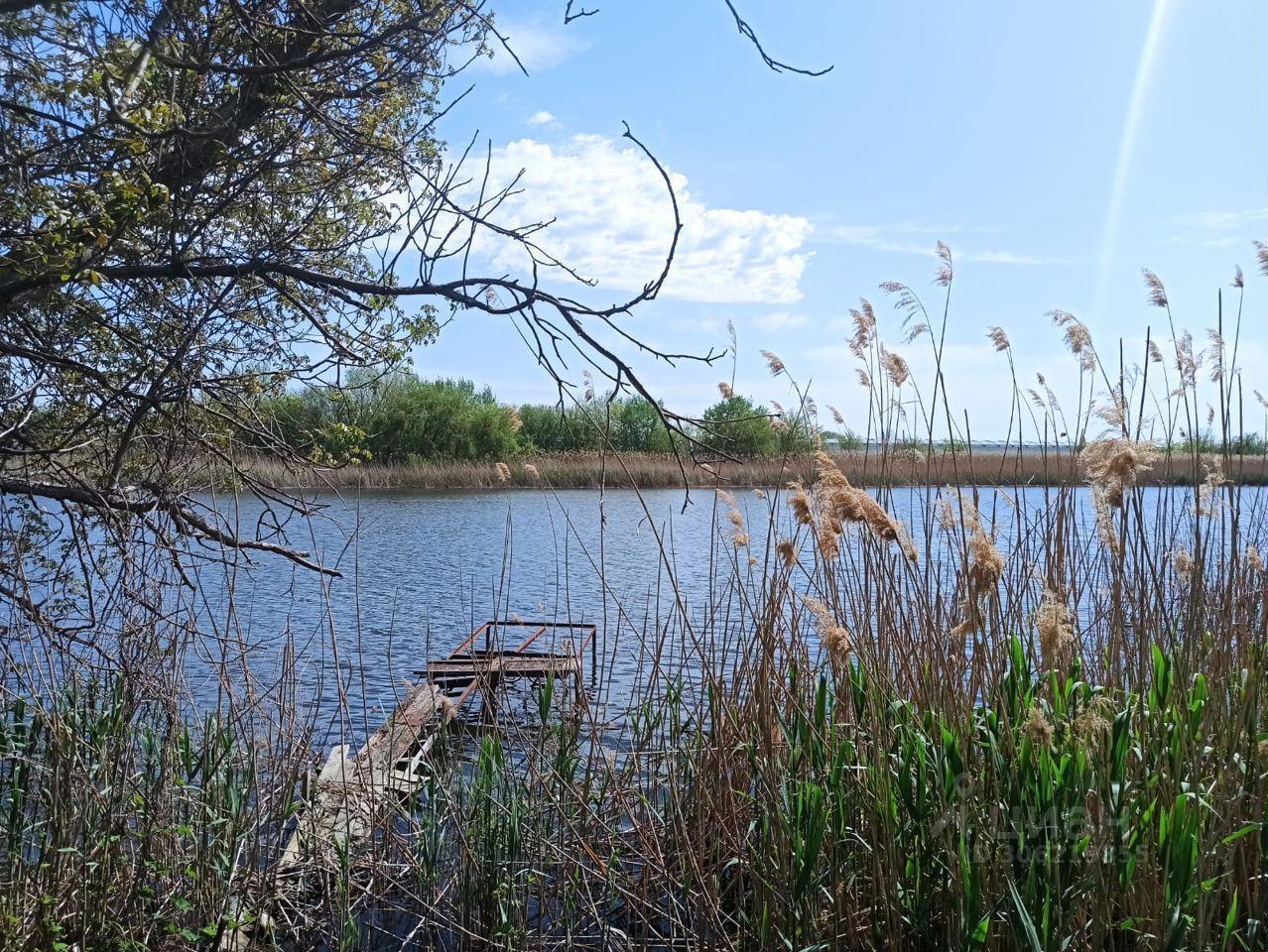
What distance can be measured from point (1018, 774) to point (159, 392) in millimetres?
3059

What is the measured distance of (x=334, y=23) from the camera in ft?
11.3

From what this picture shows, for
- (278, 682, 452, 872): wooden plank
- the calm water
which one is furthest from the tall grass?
the calm water

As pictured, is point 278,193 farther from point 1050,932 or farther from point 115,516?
point 1050,932

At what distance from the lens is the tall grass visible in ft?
7.40

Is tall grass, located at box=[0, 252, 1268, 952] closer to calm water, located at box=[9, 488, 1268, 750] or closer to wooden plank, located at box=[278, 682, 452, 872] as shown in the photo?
wooden plank, located at box=[278, 682, 452, 872]

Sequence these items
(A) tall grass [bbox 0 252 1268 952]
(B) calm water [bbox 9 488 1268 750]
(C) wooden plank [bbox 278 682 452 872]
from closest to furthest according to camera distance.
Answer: (A) tall grass [bbox 0 252 1268 952]
(C) wooden plank [bbox 278 682 452 872]
(B) calm water [bbox 9 488 1268 750]

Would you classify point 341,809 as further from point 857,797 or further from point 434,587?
point 434,587

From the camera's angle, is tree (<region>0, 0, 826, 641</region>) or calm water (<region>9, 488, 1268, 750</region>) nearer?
tree (<region>0, 0, 826, 641</region>)

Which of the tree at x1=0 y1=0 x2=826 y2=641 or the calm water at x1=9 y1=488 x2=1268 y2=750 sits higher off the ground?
the tree at x1=0 y1=0 x2=826 y2=641

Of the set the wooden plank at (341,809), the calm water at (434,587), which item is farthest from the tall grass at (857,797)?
the calm water at (434,587)

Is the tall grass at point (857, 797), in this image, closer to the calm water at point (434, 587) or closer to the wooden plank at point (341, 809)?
the wooden plank at point (341, 809)

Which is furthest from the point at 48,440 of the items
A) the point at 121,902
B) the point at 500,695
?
the point at 500,695

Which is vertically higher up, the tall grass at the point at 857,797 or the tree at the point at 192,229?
the tree at the point at 192,229

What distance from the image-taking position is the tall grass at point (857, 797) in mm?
2256
